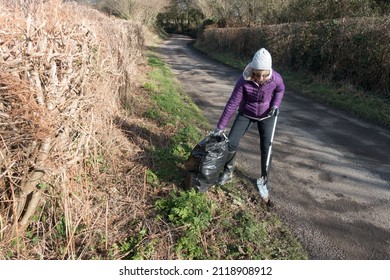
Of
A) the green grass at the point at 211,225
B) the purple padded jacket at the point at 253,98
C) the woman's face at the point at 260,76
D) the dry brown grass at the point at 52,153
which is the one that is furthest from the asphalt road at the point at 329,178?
the dry brown grass at the point at 52,153

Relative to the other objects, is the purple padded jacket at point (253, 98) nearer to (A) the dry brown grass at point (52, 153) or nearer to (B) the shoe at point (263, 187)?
(B) the shoe at point (263, 187)

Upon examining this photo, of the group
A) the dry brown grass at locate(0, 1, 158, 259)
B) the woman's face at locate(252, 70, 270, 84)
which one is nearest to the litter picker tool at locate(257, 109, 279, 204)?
the woman's face at locate(252, 70, 270, 84)

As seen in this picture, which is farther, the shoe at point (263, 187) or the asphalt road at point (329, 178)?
the shoe at point (263, 187)

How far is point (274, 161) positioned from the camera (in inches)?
217

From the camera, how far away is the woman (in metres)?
3.81

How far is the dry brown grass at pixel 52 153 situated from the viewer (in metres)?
2.74

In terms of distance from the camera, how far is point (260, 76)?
383 centimetres

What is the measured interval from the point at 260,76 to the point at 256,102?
39 cm

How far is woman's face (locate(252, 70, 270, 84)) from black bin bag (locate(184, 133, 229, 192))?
2.80 ft

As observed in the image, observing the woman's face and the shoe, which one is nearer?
the woman's face

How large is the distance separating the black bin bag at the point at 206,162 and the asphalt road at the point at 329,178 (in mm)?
1063

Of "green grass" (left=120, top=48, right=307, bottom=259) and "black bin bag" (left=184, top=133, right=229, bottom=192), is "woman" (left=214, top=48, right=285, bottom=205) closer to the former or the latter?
"black bin bag" (left=184, top=133, right=229, bottom=192)

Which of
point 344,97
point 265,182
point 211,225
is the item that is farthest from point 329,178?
point 344,97

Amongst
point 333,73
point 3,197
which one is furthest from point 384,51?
point 3,197
